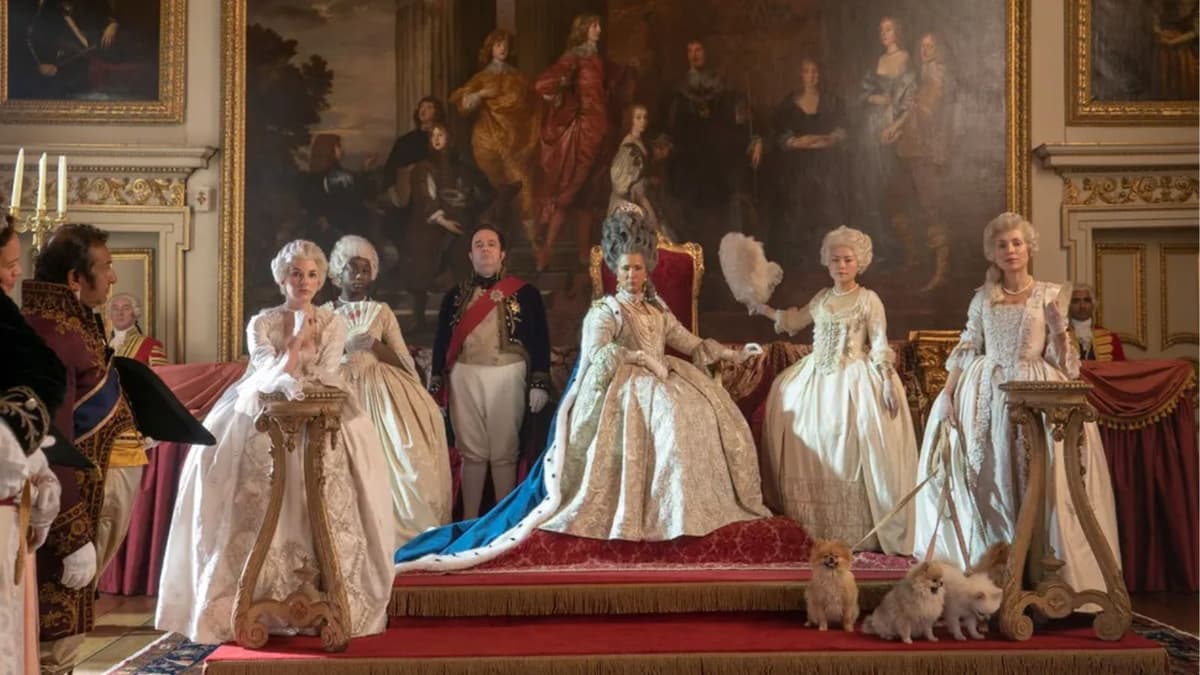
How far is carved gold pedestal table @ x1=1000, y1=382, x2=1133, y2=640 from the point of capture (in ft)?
18.0

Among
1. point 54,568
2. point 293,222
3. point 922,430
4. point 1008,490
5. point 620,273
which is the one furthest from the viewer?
point 293,222

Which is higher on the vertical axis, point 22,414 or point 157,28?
point 157,28

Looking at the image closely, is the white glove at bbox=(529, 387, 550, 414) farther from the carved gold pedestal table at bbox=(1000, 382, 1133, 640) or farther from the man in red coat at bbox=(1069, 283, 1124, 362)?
the man in red coat at bbox=(1069, 283, 1124, 362)

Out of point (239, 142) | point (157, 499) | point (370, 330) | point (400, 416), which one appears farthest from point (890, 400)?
point (239, 142)

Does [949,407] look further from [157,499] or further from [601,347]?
[157,499]

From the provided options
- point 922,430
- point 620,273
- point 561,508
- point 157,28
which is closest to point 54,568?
point 561,508

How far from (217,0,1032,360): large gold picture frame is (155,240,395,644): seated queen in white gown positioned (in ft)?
11.2

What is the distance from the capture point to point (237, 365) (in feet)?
26.8

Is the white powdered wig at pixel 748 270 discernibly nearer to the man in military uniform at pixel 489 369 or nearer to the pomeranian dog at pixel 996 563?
the man in military uniform at pixel 489 369

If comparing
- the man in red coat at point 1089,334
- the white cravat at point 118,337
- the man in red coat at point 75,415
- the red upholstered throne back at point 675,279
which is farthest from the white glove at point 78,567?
the man in red coat at point 1089,334

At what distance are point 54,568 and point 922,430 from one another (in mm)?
5022

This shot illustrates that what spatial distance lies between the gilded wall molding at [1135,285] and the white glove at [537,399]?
4.09m

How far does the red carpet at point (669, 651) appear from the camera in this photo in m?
5.16

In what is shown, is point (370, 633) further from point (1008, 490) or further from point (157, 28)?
point (157, 28)
